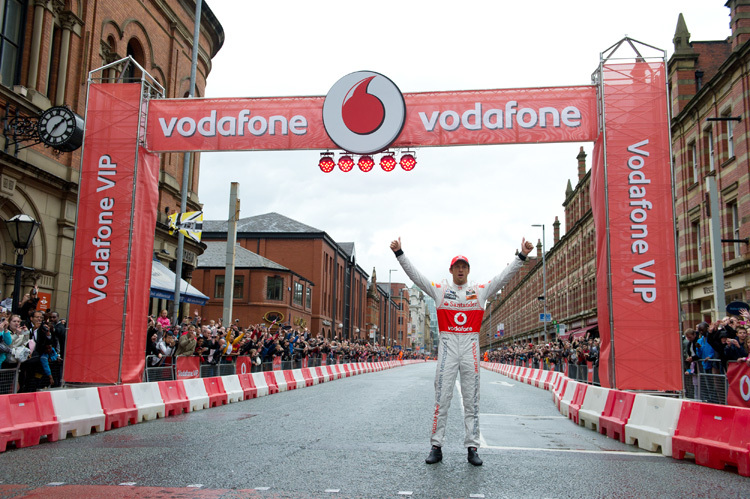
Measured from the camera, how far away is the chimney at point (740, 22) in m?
24.5

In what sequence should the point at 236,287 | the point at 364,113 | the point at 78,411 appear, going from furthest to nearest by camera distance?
the point at 236,287 < the point at 364,113 < the point at 78,411

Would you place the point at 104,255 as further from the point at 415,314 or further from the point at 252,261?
the point at 415,314

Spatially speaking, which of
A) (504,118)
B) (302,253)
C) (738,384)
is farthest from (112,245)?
(302,253)

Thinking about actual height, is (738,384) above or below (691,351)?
below

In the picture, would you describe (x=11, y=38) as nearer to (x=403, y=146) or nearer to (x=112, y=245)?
(x=112, y=245)

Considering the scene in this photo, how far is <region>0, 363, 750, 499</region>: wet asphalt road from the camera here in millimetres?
5199

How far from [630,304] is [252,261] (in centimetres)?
4588

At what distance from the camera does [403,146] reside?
466 inches

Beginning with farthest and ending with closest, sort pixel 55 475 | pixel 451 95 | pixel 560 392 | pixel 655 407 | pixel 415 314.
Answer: pixel 415 314 < pixel 560 392 < pixel 451 95 < pixel 655 407 < pixel 55 475

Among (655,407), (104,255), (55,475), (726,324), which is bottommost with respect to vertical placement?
(55,475)

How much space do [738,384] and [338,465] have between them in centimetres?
649

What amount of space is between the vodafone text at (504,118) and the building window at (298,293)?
46507 millimetres

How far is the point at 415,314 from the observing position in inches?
7338

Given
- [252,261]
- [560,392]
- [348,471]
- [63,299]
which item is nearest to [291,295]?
[252,261]
